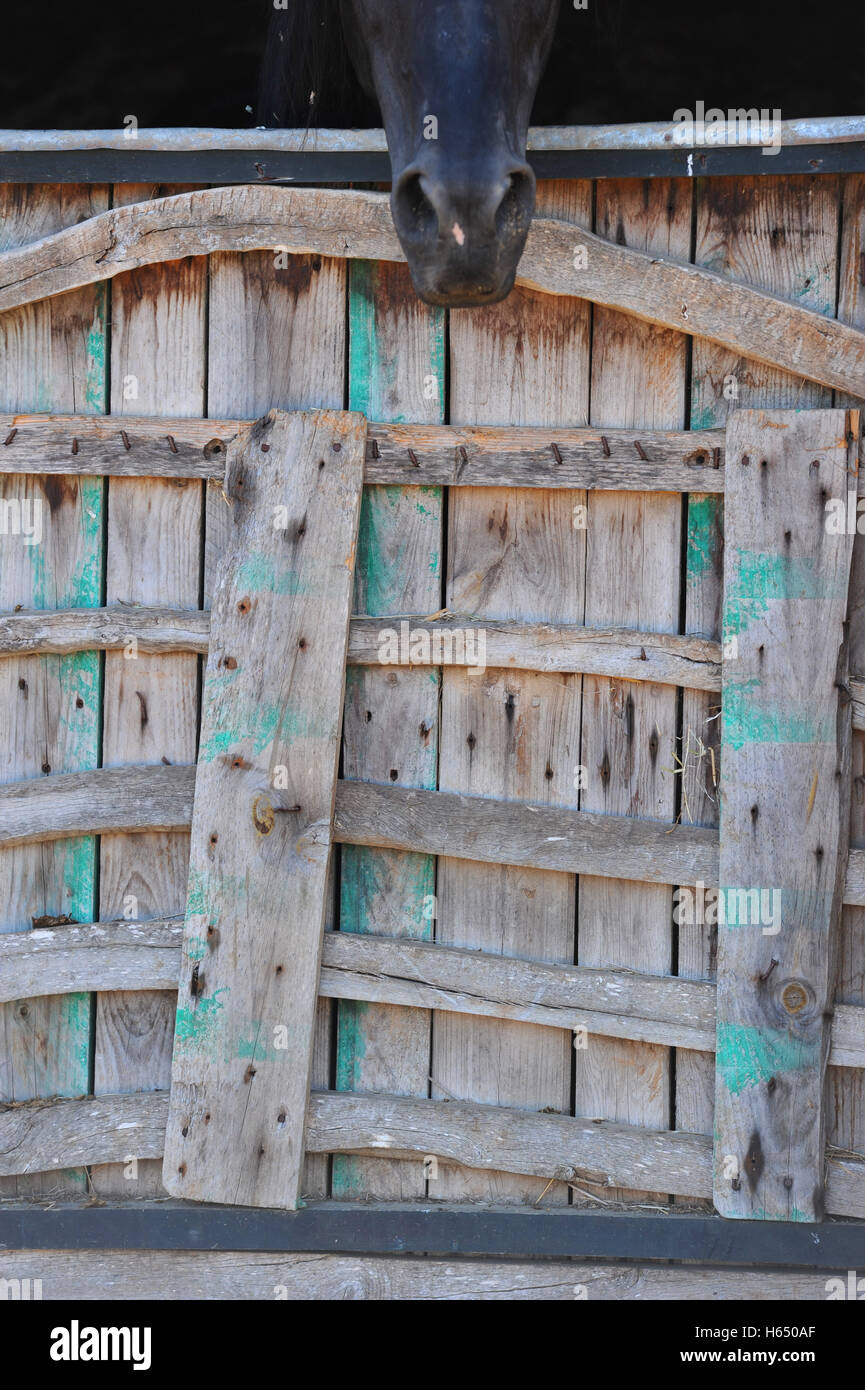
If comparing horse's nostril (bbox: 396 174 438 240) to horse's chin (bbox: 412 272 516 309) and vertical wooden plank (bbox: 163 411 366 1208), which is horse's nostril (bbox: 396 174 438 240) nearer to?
horse's chin (bbox: 412 272 516 309)

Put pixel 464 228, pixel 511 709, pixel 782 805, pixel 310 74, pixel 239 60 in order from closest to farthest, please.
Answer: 1. pixel 464 228
2. pixel 782 805
3. pixel 511 709
4. pixel 310 74
5. pixel 239 60

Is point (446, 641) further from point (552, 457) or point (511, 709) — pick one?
point (552, 457)

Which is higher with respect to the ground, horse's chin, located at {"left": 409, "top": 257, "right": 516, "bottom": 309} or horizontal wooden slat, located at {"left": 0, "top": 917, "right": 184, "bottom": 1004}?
horse's chin, located at {"left": 409, "top": 257, "right": 516, "bottom": 309}

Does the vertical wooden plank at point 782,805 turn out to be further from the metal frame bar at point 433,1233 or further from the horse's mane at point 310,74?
the horse's mane at point 310,74

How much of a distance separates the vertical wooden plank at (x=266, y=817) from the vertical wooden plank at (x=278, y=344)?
86mm

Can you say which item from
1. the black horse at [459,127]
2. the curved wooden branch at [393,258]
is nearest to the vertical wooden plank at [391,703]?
the curved wooden branch at [393,258]

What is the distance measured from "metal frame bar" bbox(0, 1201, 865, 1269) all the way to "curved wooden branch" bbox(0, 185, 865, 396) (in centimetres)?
179

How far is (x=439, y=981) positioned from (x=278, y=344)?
1436mm

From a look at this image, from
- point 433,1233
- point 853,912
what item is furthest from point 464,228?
point 433,1233

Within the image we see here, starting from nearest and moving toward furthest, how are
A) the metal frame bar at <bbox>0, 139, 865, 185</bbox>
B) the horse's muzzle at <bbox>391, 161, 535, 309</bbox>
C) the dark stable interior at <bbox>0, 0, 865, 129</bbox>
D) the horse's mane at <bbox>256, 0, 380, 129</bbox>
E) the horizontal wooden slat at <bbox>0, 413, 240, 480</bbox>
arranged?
the horse's muzzle at <bbox>391, 161, 535, 309</bbox>, the metal frame bar at <bbox>0, 139, 865, 185</bbox>, the horizontal wooden slat at <bbox>0, 413, 240, 480</bbox>, the horse's mane at <bbox>256, 0, 380, 129</bbox>, the dark stable interior at <bbox>0, 0, 865, 129</bbox>

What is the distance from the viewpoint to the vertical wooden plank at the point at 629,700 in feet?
7.52

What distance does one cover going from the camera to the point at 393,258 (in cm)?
225

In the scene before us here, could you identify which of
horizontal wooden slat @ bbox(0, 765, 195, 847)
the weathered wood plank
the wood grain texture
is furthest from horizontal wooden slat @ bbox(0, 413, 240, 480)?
the wood grain texture

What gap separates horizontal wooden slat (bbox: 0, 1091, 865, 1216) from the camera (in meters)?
2.23
